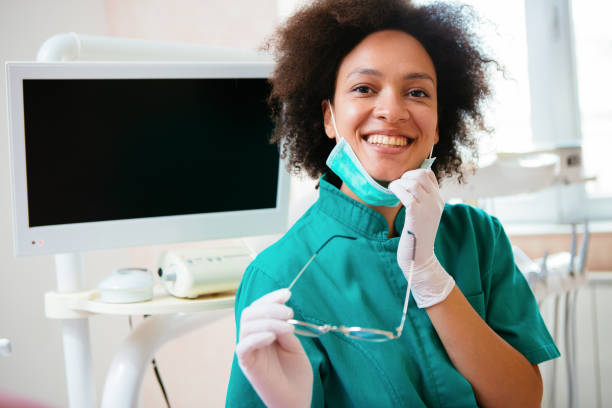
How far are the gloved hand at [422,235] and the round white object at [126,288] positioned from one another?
0.63 meters

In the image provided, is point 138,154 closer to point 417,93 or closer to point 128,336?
point 128,336

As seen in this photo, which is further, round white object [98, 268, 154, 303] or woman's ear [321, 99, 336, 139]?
round white object [98, 268, 154, 303]

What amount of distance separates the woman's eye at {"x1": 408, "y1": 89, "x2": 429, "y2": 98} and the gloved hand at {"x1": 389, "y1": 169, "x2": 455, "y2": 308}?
0.18 metres

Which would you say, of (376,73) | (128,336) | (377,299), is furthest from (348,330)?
(128,336)

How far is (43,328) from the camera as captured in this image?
2178mm

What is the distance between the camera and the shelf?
3.97 ft

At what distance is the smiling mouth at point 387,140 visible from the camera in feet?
3.24

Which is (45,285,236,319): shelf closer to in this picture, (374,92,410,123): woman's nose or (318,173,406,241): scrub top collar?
(318,173,406,241): scrub top collar

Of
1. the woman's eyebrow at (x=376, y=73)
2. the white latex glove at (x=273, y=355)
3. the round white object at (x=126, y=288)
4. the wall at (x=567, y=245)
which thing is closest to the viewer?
the white latex glove at (x=273, y=355)

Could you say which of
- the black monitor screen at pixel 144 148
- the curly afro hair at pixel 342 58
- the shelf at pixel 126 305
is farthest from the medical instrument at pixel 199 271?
the curly afro hair at pixel 342 58

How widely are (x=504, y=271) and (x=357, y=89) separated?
470 millimetres

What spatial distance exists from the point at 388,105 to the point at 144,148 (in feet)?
2.13

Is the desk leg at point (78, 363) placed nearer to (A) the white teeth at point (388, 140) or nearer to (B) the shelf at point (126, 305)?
(B) the shelf at point (126, 305)

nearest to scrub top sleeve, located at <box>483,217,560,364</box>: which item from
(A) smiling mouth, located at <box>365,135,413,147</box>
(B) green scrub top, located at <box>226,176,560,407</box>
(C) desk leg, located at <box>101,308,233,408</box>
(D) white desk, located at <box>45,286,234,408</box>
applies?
(B) green scrub top, located at <box>226,176,560,407</box>
